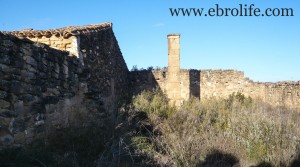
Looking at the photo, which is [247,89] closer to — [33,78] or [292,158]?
[292,158]

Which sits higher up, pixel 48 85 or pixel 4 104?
pixel 48 85

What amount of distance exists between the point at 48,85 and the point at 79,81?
6.34 ft

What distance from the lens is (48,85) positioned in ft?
22.1

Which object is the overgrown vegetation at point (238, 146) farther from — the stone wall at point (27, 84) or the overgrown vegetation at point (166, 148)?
the stone wall at point (27, 84)

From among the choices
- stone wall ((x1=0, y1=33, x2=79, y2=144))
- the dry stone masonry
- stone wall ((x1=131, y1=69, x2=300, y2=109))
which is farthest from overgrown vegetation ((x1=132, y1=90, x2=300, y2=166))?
stone wall ((x1=131, y1=69, x2=300, y2=109))

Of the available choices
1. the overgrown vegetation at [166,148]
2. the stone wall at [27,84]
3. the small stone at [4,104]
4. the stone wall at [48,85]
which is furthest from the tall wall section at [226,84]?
the small stone at [4,104]

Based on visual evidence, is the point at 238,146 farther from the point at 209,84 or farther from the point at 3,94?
the point at 209,84

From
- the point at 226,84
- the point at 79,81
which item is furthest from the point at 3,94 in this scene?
the point at 226,84

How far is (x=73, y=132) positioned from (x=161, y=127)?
3651 millimetres

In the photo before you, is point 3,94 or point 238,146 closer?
point 3,94

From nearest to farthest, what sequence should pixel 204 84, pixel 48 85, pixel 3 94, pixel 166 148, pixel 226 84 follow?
pixel 3 94
pixel 48 85
pixel 166 148
pixel 204 84
pixel 226 84

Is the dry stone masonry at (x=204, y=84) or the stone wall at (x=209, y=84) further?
the stone wall at (x=209, y=84)

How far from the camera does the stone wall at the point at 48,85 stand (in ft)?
17.6

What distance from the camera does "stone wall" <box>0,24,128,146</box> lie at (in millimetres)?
5375
